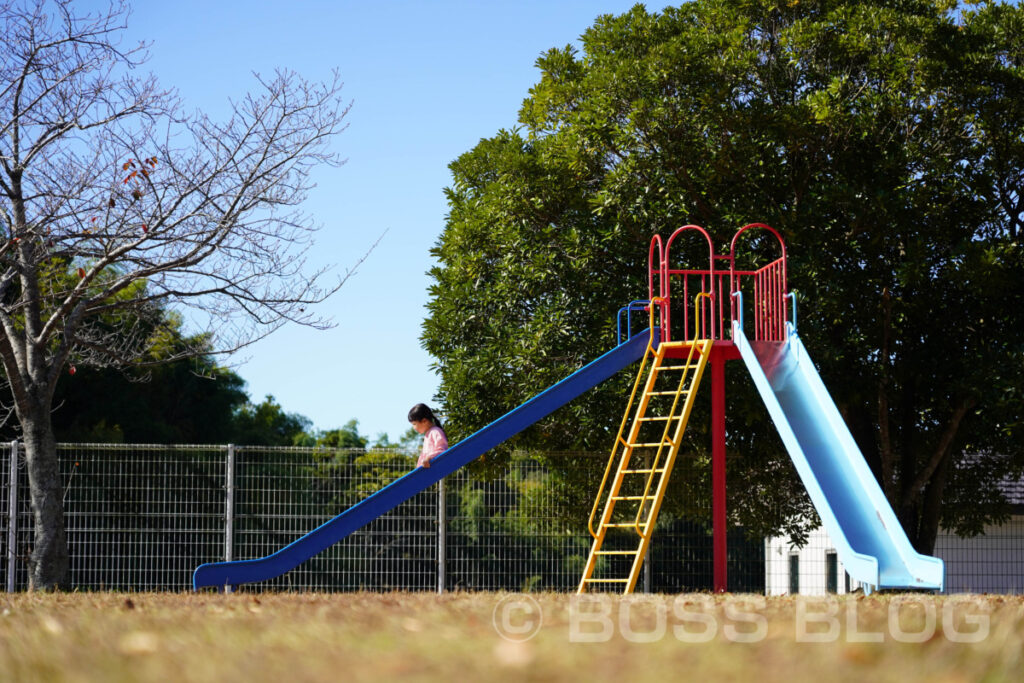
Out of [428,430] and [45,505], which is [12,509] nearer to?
[45,505]

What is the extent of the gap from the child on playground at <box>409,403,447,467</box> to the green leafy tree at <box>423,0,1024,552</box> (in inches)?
112

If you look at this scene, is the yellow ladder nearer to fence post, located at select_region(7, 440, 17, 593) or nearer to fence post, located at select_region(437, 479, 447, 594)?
fence post, located at select_region(437, 479, 447, 594)

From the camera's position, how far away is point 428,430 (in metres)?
10.0

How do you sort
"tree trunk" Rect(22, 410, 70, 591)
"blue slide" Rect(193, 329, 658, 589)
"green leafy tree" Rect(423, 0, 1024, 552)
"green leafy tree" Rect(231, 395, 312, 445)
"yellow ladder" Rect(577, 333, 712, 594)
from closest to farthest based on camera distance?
"blue slide" Rect(193, 329, 658, 589)
"yellow ladder" Rect(577, 333, 712, 594)
"tree trunk" Rect(22, 410, 70, 591)
"green leafy tree" Rect(423, 0, 1024, 552)
"green leafy tree" Rect(231, 395, 312, 445)

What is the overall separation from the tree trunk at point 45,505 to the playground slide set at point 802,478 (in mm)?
3739

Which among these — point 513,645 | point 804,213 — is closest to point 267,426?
point 804,213

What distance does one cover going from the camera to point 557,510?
44.0 feet

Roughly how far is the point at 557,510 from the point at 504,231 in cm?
363

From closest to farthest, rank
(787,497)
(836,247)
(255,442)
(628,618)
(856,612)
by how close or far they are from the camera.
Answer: (628,618)
(856,612)
(836,247)
(787,497)
(255,442)

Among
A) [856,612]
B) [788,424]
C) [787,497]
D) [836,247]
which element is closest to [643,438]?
[787,497]

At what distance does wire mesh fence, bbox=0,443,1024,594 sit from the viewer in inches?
490

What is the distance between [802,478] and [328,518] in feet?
24.0

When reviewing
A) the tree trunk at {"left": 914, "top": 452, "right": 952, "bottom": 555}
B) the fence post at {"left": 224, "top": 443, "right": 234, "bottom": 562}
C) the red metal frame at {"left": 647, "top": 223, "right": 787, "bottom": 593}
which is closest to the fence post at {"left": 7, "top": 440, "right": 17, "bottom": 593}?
the fence post at {"left": 224, "top": 443, "right": 234, "bottom": 562}

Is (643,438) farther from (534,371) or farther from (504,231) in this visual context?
(504,231)
